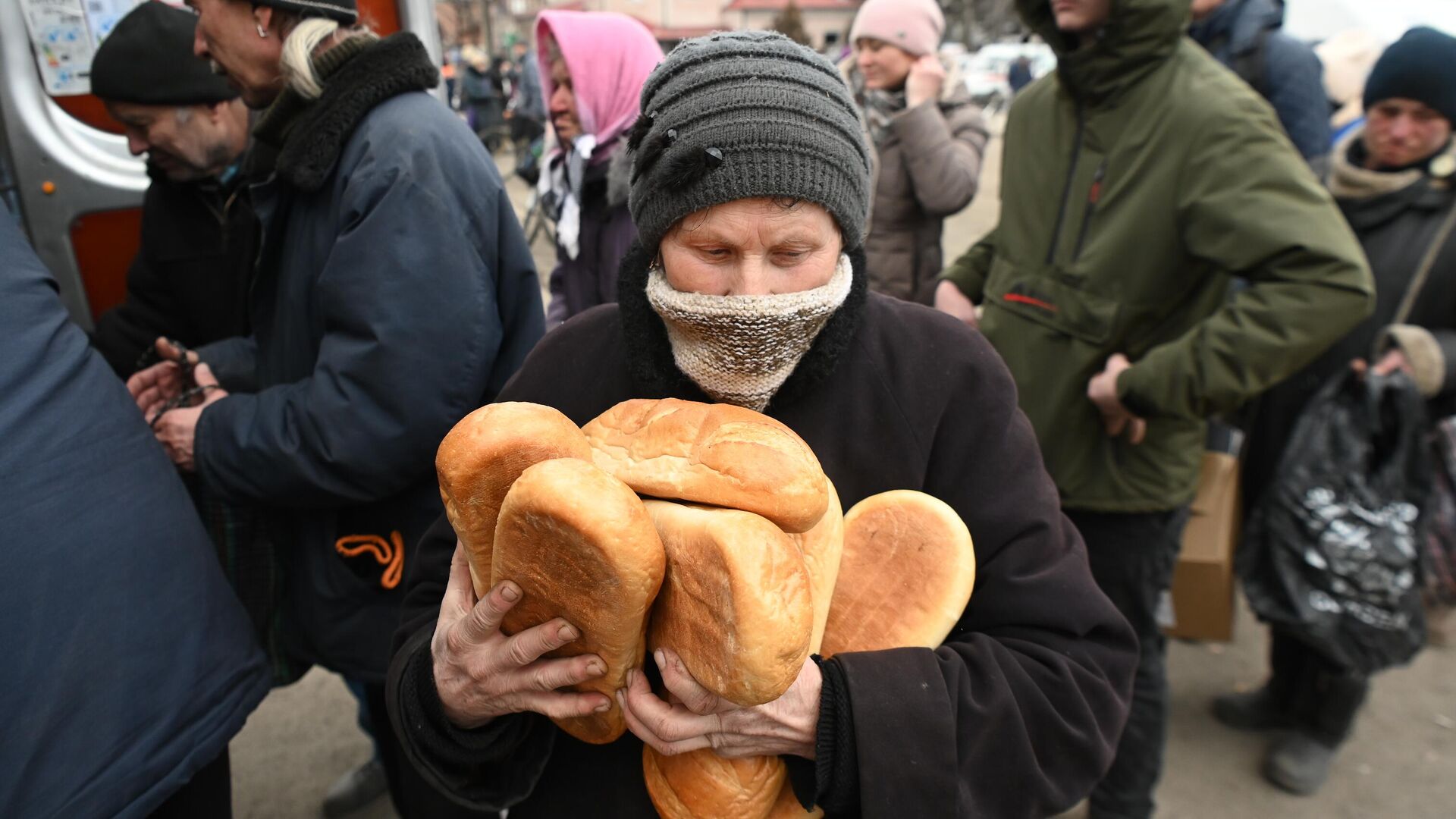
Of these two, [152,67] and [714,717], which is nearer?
[714,717]

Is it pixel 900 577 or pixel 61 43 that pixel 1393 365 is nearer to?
pixel 900 577

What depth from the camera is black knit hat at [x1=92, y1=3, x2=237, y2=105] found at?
2.44 metres

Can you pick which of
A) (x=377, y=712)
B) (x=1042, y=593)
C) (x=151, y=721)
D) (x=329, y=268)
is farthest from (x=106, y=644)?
(x=1042, y=593)

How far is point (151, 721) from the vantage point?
1.48 meters

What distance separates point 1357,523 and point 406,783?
9.32 ft

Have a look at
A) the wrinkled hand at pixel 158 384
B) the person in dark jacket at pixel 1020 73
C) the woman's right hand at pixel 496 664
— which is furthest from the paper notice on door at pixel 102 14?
the person in dark jacket at pixel 1020 73

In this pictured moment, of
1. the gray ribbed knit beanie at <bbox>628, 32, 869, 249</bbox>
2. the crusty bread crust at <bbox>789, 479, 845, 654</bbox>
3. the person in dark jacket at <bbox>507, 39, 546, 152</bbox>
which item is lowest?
the person in dark jacket at <bbox>507, 39, 546, 152</bbox>

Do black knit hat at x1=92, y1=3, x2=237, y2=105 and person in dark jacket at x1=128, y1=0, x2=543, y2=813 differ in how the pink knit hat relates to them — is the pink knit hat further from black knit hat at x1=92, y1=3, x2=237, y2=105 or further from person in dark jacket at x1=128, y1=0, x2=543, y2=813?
black knit hat at x1=92, y1=3, x2=237, y2=105

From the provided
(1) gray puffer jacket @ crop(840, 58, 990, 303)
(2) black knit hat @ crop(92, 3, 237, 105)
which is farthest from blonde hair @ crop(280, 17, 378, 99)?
(1) gray puffer jacket @ crop(840, 58, 990, 303)

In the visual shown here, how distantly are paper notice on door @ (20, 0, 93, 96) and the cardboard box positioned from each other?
4053 millimetres

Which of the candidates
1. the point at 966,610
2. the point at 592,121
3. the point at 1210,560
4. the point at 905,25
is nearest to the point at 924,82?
the point at 905,25

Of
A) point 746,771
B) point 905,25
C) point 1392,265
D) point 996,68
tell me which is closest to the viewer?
point 746,771

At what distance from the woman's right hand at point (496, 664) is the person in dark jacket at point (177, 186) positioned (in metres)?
1.53

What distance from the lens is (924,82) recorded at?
3.74 meters
